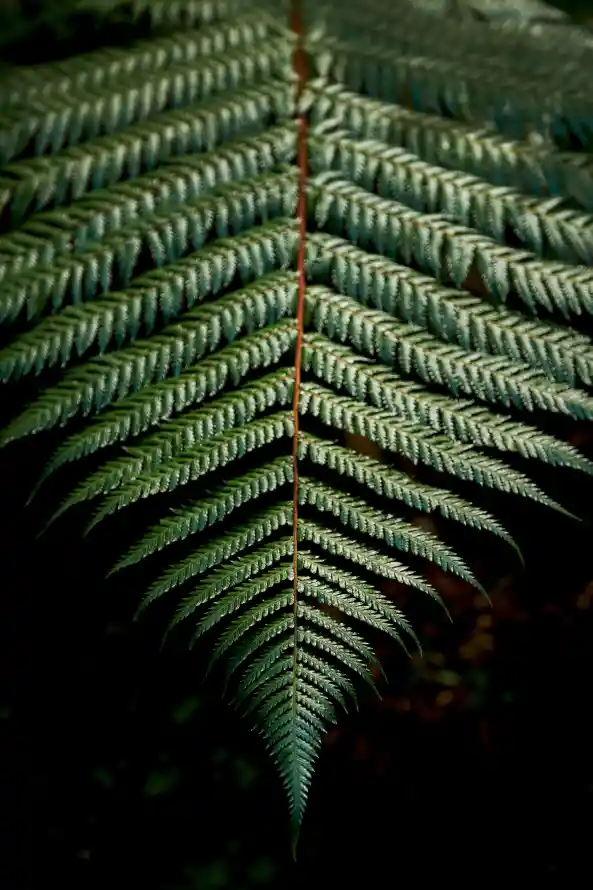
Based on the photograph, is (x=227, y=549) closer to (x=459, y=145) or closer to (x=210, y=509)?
(x=210, y=509)

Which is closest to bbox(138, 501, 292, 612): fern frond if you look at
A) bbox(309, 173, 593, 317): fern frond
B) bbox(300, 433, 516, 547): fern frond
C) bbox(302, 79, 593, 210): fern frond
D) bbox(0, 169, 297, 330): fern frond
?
bbox(300, 433, 516, 547): fern frond

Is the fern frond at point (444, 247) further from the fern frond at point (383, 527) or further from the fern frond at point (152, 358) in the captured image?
the fern frond at point (383, 527)

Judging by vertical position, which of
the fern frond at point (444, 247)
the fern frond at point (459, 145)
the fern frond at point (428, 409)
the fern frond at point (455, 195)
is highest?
the fern frond at point (459, 145)

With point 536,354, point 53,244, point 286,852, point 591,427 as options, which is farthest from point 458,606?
point 53,244

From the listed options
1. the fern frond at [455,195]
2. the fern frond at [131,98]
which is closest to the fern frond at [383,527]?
the fern frond at [455,195]

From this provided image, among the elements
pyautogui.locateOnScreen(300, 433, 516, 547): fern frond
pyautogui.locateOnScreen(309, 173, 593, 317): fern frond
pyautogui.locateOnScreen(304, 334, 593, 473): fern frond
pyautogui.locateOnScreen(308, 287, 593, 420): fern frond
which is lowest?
pyautogui.locateOnScreen(300, 433, 516, 547): fern frond

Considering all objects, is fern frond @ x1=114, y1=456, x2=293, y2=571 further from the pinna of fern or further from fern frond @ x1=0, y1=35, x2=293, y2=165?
fern frond @ x1=0, y1=35, x2=293, y2=165

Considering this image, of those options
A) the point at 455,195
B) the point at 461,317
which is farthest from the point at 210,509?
the point at 455,195

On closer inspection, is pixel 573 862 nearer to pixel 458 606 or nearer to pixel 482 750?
pixel 482 750
